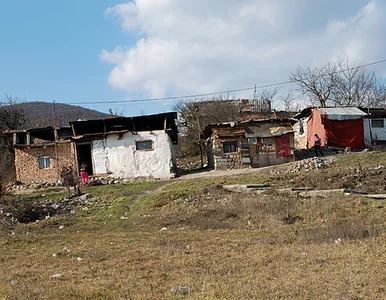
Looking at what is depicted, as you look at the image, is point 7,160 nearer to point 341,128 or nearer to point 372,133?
point 341,128

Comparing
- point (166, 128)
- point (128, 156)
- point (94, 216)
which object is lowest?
point (94, 216)

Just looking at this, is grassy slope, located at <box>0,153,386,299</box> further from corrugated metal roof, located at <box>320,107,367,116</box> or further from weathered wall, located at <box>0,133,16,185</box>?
weathered wall, located at <box>0,133,16,185</box>

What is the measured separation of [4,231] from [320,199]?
10604 millimetres

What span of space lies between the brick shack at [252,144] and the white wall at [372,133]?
638cm

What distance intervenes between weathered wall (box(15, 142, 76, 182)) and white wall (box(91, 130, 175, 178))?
1914 millimetres

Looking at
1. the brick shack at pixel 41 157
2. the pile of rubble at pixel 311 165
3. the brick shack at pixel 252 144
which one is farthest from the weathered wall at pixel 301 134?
the brick shack at pixel 41 157

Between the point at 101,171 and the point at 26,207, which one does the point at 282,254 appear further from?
the point at 101,171

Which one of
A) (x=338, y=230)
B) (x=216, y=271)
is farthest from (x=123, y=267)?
(x=338, y=230)

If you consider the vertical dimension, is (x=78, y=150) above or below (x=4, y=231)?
above

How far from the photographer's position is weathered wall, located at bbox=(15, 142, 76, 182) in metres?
28.0

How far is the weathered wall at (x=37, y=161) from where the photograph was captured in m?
28.0

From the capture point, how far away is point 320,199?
1345cm

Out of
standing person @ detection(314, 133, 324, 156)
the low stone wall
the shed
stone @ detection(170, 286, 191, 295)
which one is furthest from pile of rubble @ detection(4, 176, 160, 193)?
stone @ detection(170, 286, 191, 295)

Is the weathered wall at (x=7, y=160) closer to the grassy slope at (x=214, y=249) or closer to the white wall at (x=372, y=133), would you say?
the grassy slope at (x=214, y=249)
